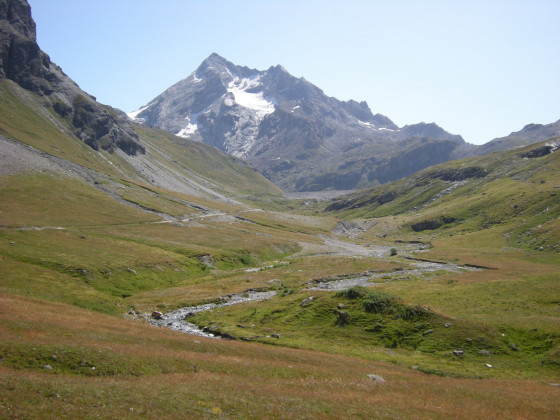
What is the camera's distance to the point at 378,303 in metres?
51.6

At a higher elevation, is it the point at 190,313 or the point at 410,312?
the point at 410,312

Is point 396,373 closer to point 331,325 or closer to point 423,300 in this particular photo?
point 331,325

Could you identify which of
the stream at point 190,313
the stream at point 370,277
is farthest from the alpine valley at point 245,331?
the stream at point 370,277

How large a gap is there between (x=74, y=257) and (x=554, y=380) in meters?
82.3

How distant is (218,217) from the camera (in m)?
199

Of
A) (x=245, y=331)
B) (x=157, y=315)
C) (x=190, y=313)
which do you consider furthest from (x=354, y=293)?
(x=157, y=315)

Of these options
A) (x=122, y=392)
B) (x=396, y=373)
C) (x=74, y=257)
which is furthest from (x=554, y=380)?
(x=74, y=257)

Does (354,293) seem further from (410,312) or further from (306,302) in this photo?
(410,312)

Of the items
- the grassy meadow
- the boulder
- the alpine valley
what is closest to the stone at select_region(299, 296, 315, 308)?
the grassy meadow

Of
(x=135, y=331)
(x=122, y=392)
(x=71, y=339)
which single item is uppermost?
(x=122, y=392)

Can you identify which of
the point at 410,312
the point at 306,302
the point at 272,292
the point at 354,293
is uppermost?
the point at 410,312

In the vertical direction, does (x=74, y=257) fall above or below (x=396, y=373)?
below

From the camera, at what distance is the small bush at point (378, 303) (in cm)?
5106

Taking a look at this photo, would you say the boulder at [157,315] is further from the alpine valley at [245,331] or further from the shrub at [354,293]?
the shrub at [354,293]
